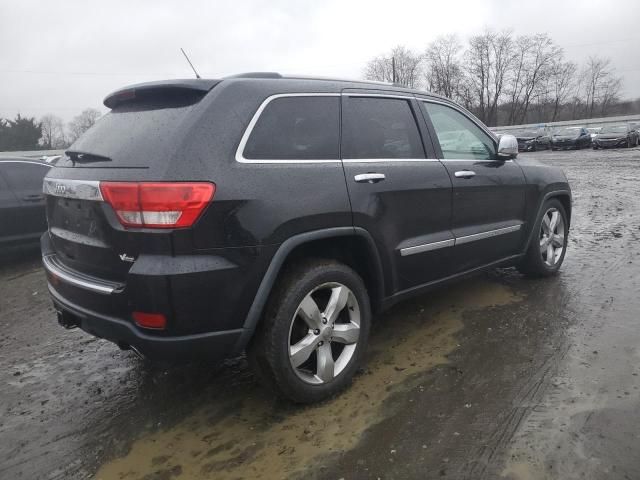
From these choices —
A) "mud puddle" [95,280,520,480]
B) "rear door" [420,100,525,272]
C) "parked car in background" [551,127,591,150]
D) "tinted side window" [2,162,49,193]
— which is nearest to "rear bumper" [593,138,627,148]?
"parked car in background" [551,127,591,150]

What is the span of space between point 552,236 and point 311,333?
322 centimetres

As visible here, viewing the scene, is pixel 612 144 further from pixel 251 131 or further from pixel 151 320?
pixel 151 320

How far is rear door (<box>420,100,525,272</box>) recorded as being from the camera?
3.71 metres

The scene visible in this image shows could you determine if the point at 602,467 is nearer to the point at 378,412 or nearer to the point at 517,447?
the point at 517,447

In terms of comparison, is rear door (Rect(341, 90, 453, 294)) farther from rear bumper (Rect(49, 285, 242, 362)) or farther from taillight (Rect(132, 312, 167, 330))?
taillight (Rect(132, 312, 167, 330))

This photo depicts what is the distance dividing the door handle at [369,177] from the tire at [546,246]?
219cm

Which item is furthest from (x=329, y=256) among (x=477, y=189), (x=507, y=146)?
(x=507, y=146)

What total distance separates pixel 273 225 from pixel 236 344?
0.64 meters

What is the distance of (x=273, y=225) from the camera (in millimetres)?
2504

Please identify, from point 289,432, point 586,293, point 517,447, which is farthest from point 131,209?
point 586,293

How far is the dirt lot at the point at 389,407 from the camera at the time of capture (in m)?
2.36

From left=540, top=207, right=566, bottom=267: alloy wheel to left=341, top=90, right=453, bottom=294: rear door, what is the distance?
1.70m

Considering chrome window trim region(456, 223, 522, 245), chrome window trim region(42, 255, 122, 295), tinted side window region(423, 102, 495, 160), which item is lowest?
chrome window trim region(456, 223, 522, 245)

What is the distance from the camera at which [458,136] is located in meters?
4.00
